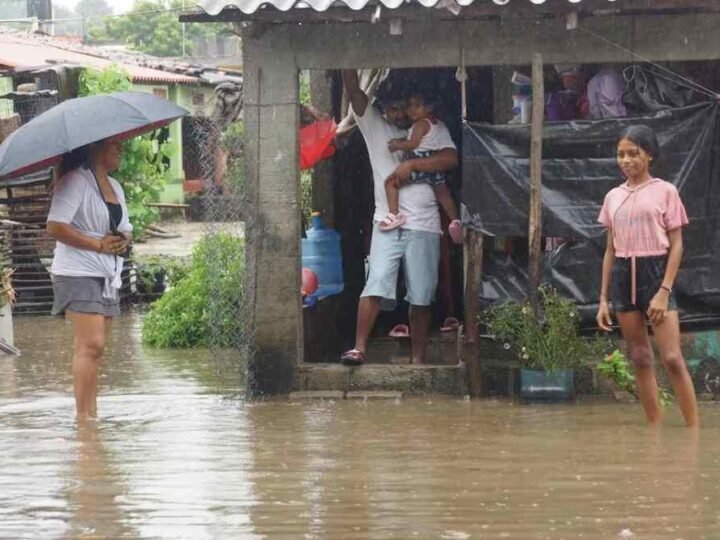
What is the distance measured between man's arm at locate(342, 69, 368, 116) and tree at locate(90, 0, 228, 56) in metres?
45.9

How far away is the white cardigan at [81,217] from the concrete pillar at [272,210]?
6.09 ft

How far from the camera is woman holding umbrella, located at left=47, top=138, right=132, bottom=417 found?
8797 mm

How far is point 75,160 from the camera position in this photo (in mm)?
8883

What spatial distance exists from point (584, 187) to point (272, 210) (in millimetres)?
2250

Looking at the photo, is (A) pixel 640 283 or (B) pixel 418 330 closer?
(A) pixel 640 283

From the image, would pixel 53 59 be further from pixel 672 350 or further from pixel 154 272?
pixel 672 350

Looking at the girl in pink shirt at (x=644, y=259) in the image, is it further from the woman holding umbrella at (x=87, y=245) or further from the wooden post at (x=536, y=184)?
the woman holding umbrella at (x=87, y=245)

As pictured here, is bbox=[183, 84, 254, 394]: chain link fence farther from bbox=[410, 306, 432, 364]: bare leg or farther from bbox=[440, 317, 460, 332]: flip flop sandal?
bbox=[440, 317, 460, 332]: flip flop sandal

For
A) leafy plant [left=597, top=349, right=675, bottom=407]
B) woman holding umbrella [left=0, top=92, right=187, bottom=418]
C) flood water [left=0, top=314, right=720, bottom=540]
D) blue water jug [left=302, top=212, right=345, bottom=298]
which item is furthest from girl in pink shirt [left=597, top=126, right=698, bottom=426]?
blue water jug [left=302, top=212, right=345, bottom=298]

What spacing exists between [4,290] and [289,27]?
196 inches

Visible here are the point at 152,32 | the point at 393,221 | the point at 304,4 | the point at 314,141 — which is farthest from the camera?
the point at 152,32

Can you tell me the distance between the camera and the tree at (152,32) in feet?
189

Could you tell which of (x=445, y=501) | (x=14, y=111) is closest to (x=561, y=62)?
(x=445, y=501)

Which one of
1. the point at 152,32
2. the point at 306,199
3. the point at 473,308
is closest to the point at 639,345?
the point at 473,308
